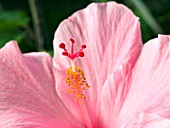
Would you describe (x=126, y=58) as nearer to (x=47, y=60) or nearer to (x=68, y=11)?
(x=47, y=60)

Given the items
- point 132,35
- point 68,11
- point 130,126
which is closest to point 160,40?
point 132,35

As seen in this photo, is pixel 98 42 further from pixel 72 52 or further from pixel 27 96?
pixel 27 96

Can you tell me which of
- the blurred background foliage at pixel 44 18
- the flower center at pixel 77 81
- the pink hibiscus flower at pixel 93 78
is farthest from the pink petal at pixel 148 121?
the blurred background foliage at pixel 44 18

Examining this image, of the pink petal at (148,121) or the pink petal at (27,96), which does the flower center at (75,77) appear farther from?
the pink petal at (148,121)

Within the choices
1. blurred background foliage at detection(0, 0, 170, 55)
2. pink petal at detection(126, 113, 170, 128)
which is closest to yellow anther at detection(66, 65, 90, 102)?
pink petal at detection(126, 113, 170, 128)

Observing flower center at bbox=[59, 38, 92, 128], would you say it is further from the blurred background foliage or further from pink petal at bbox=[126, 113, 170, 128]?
the blurred background foliage

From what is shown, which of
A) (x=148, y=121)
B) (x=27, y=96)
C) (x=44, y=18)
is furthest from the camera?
(x=44, y=18)

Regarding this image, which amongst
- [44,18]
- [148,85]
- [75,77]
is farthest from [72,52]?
[44,18]

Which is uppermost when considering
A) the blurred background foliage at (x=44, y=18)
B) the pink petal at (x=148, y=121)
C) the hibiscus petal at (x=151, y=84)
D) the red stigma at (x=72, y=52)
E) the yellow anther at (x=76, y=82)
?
the blurred background foliage at (x=44, y=18)
